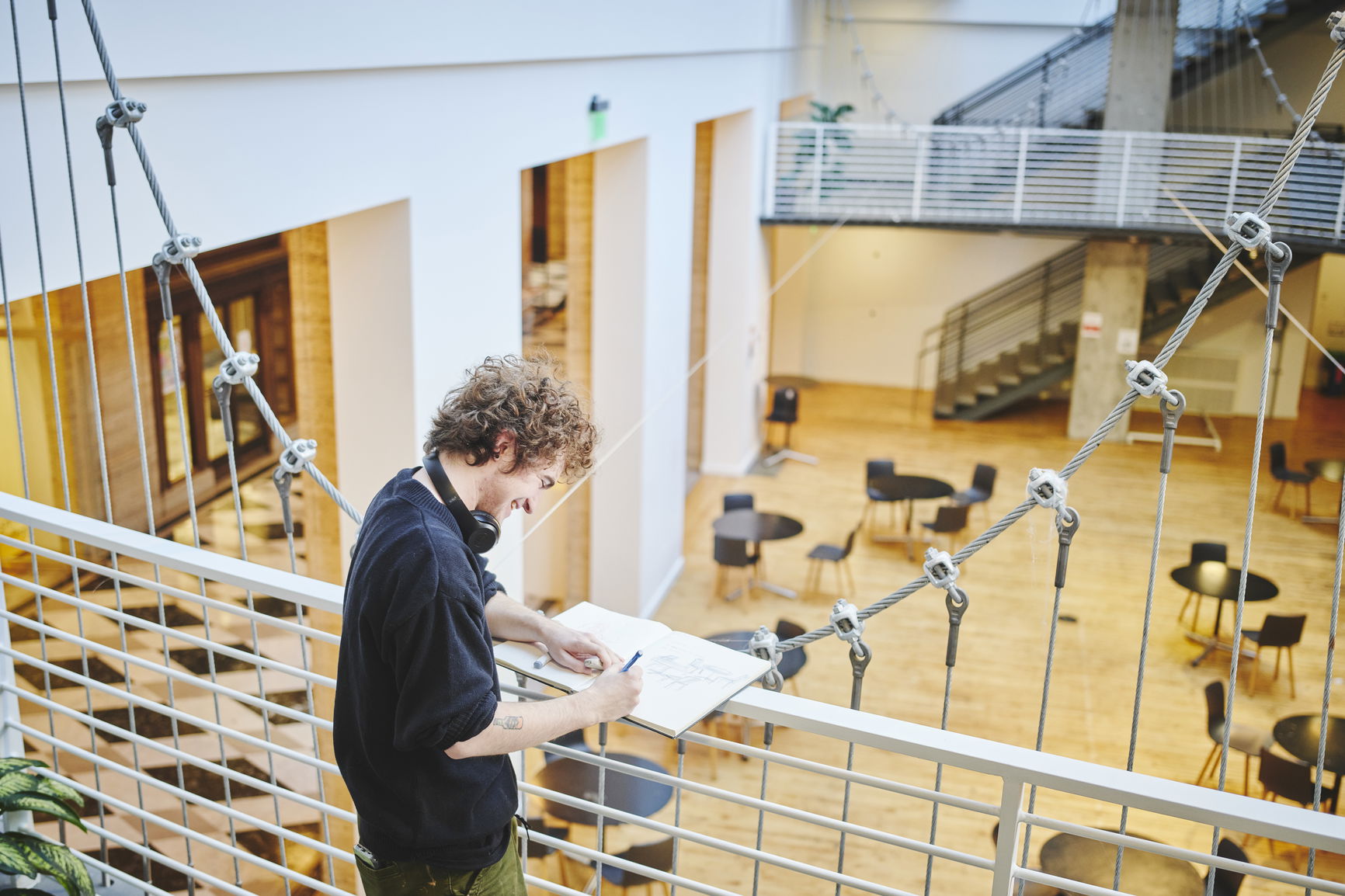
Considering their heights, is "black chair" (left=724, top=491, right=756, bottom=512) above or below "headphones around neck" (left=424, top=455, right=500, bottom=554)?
below

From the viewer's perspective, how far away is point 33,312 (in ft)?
20.1

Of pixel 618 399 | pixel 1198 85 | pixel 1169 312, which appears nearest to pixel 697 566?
pixel 618 399

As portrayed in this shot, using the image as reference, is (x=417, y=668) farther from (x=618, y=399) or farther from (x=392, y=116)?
(x=618, y=399)

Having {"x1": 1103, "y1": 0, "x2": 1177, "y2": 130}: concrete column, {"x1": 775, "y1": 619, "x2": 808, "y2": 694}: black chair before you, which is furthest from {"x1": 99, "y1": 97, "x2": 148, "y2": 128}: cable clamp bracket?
{"x1": 1103, "y1": 0, "x2": 1177, "y2": 130}: concrete column

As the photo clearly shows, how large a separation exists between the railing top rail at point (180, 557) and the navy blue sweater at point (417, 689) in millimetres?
303

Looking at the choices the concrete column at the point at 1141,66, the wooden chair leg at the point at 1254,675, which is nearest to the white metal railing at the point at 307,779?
the wooden chair leg at the point at 1254,675

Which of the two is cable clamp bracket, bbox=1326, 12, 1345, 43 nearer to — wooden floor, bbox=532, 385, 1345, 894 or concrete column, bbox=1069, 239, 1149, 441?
wooden floor, bbox=532, 385, 1345, 894

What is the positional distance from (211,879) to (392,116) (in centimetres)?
248

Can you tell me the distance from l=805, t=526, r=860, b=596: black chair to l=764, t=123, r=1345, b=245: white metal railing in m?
3.52

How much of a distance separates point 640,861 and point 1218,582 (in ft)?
13.9

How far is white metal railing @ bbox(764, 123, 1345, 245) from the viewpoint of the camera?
33.2ft

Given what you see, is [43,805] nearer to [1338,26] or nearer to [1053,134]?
[1338,26]

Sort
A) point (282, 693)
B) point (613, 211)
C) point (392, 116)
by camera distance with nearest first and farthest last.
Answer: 1. point (392, 116)
2. point (282, 693)
3. point (613, 211)

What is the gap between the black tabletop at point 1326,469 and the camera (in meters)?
8.95
